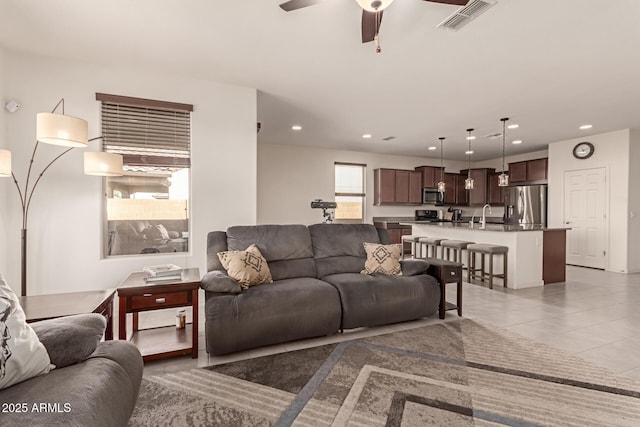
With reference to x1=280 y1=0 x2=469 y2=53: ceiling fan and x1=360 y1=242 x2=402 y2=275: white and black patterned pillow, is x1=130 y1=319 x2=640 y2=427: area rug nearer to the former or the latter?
x1=360 y1=242 x2=402 y2=275: white and black patterned pillow

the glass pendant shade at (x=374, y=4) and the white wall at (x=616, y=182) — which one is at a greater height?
the glass pendant shade at (x=374, y=4)

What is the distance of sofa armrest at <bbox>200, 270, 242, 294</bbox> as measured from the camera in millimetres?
2330

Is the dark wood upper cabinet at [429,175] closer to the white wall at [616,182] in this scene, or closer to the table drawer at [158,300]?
the white wall at [616,182]

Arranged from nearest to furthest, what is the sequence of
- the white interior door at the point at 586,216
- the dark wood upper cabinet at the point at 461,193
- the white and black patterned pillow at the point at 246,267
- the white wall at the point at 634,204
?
1. the white and black patterned pillow at the point at 246,267
2. the white wall at the point at 634,204
3. the white interior door at the point at 586,216
4. the dark wood upper cabinet at the point at 461,193

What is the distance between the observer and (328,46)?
289cm

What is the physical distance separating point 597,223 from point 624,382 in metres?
5.44

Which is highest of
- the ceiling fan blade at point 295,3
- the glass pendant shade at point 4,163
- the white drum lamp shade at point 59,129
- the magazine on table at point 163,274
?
the ceiling fan blade at point 295,3

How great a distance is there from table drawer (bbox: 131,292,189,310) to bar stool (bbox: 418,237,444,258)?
458 cm

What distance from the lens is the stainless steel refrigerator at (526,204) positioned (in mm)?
7074

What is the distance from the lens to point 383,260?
3207 millimetres

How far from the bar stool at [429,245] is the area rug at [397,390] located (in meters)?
3.21

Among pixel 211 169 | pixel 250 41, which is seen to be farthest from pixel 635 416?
pixel 211 169

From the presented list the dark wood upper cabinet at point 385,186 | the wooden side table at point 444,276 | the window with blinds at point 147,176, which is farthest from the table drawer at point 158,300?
the dark wood upper cabinet at point 385,186

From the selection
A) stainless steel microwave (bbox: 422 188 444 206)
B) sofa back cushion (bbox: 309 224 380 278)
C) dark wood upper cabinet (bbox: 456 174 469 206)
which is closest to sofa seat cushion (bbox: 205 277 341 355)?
sofa back cushion (bbox: 309 224 380 278)
